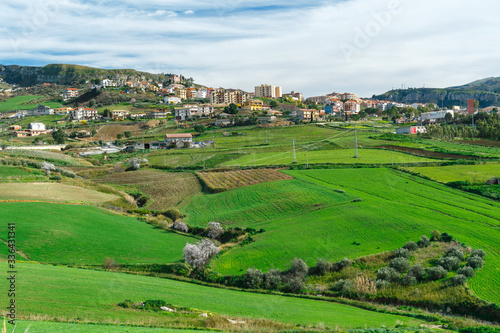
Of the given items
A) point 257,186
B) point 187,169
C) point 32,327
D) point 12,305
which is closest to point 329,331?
point 32,327

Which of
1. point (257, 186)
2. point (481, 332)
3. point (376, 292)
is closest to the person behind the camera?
point (481, 332)

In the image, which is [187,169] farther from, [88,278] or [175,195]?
[88,278]

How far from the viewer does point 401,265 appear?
25859mm

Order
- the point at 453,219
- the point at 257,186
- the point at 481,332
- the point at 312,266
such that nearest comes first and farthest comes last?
the point at 481,332
the point at 312,266
the point at 453,219
the point at 257,186

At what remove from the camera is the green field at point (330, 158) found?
209ft

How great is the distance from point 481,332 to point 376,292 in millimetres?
7618

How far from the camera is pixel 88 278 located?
71.2 feet

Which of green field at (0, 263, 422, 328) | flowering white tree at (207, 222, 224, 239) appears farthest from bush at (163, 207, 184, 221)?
green field at (0, 263, 422, 328)

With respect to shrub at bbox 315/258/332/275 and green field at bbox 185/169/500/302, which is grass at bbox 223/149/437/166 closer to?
green field at bbox 185/169/500/302

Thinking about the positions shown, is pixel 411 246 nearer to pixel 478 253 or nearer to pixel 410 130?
pixel 478 253

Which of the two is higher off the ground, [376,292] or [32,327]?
[32,327]

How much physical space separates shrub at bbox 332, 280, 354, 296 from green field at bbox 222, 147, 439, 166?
132ft

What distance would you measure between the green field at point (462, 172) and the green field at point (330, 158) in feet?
20.7

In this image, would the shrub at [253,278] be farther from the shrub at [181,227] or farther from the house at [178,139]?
the house at [178,139]
